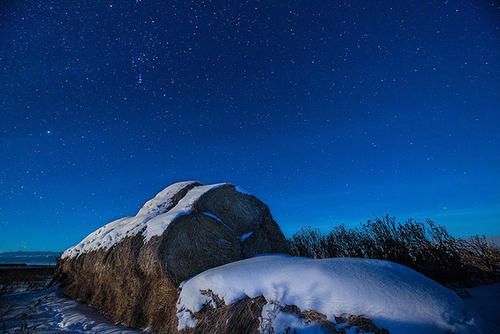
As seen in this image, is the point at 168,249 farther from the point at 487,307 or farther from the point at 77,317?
the point at 487,307

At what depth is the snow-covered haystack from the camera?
3.84 meters

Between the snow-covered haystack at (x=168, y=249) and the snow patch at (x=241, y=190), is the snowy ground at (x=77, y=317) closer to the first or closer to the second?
the snow-covered haystack at (x=168, y=249)

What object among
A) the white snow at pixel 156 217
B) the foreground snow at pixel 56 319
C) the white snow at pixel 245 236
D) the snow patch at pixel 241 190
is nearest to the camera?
the foreground snow at pixel 56 319

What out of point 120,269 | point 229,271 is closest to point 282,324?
point 229,271

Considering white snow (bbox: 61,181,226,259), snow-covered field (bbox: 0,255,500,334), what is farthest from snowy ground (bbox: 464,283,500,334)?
white snow (bbox: 61,181,226,259)

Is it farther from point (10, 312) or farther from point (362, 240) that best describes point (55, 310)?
point (362, 240)

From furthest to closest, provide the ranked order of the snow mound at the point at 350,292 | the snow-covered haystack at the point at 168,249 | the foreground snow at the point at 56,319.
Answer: the snow-covered haystack at the point at 168,249 < the foreground snow at the point at 56,319 < the snow mound at the point at 350,292

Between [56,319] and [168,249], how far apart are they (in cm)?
272

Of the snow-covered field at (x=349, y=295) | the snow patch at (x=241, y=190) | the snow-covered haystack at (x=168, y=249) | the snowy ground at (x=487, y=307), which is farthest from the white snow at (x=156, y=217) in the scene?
the snowy ground at (x=487, y=307)

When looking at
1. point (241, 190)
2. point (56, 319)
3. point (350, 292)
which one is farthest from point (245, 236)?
point (56, 319)

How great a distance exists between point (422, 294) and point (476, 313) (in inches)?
17.4

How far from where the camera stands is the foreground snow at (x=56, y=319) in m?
3.73

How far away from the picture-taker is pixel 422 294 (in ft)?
6.82

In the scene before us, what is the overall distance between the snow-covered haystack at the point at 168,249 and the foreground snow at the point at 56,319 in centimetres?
22
